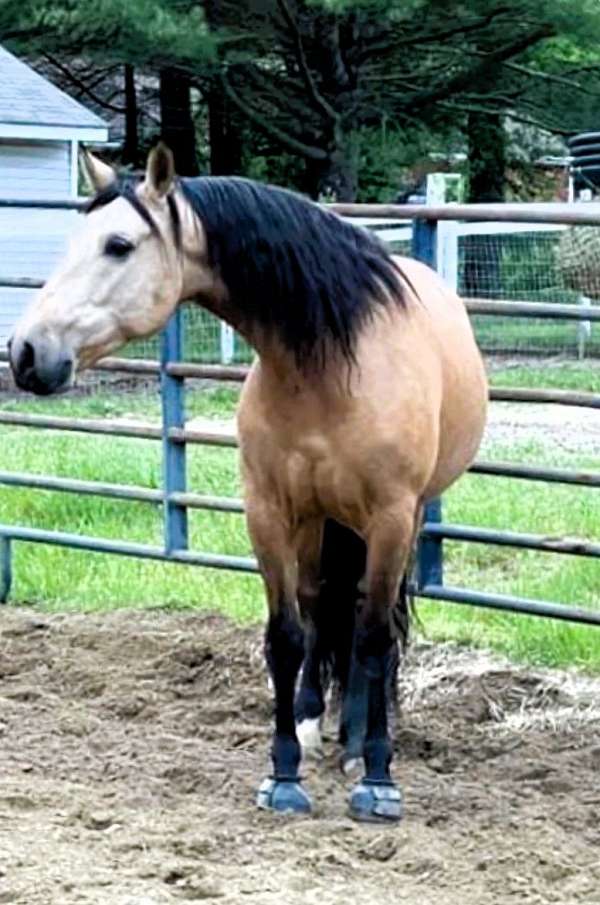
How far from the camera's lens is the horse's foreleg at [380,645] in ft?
14.0

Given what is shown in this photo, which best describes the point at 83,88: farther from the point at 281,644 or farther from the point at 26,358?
the point at 26,358

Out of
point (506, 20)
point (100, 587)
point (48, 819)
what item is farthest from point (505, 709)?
point (506, 20)

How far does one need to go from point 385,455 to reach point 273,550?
380mm

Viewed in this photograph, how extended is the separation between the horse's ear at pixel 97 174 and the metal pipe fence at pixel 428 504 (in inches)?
51.4

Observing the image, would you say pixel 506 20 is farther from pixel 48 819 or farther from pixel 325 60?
pixel 48 819

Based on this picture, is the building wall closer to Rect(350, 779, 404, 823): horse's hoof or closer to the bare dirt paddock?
the bare dirt paddock

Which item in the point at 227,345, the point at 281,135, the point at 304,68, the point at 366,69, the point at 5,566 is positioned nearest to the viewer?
the point at 5,566

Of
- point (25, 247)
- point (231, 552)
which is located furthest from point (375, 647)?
point (25, 247)

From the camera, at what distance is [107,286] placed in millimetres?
4047

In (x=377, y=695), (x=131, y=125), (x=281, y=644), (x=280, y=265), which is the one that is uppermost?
(x=131, y=125)

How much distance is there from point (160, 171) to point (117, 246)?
20cm

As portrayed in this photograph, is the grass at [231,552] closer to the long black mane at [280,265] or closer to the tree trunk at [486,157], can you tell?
the long black mane at [280,265]

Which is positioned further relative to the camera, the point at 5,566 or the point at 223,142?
the point at 223,142

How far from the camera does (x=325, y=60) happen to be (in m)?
19.9
